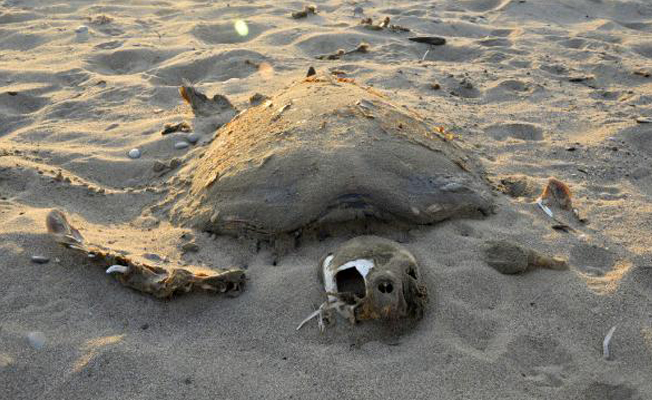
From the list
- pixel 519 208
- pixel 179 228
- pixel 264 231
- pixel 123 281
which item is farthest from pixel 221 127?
pixel 519 208

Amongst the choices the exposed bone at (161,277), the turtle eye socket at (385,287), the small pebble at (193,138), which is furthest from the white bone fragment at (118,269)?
the small pebble at (193,138)

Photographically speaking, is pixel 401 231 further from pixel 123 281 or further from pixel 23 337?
pixel 23 337

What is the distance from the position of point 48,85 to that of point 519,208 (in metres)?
4.27

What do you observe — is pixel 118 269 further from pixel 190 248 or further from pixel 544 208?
pixel 544 208

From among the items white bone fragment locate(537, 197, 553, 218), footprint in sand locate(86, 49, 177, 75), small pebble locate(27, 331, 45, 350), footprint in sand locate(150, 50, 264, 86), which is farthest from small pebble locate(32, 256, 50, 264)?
footprint in sand locate(86, 49, 177, 75)

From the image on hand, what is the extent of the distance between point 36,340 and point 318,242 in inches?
50.8

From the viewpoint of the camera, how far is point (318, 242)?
285 centimetres

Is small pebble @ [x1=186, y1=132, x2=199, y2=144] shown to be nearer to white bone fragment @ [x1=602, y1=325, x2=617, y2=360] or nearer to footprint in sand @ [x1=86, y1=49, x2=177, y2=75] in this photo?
footprint in sand @ [x1=86, y1=49, x2=177, y2=75]

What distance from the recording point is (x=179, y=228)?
3.13 metres

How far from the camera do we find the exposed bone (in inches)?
99.9

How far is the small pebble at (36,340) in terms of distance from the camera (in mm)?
2258

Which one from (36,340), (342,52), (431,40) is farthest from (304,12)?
(36,340)

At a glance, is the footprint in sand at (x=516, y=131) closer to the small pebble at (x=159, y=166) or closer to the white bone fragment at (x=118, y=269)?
the small pebble at (x=159, y=166)

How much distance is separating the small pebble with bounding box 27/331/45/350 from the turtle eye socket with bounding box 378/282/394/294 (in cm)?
135
